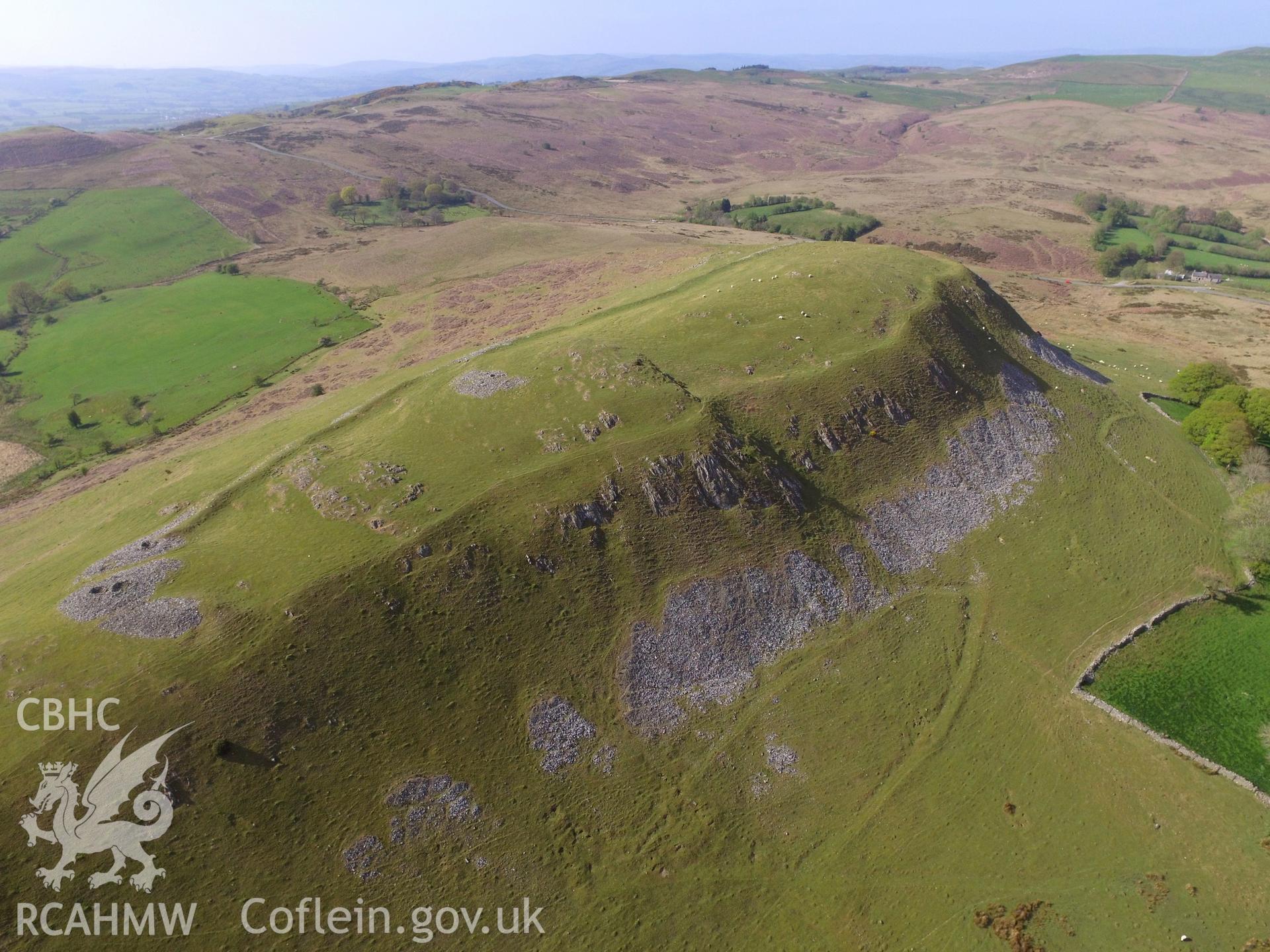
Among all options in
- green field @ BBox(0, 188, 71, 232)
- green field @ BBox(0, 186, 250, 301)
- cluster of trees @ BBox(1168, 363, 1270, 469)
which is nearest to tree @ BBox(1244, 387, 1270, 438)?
cluster of trees @ BBox(1168, 363, 1270, 469)

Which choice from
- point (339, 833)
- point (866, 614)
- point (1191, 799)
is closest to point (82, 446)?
point (339, 833)

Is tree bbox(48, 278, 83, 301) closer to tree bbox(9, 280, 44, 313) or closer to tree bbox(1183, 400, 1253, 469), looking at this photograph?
tree bbox(9, 280, 44, 313)

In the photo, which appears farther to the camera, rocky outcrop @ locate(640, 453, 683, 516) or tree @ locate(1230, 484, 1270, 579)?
tree @ locate(1230, 484, 1270, 579)

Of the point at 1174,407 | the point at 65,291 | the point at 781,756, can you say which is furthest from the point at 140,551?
the point at 65,291

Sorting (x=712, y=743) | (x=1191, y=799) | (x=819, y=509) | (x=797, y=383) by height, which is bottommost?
(x=1191, y=799)

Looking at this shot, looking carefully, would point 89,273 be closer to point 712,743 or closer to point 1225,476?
point 712,743

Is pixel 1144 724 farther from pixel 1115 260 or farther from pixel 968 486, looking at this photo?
pixel 1115 260

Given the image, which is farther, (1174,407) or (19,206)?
(19,206)
